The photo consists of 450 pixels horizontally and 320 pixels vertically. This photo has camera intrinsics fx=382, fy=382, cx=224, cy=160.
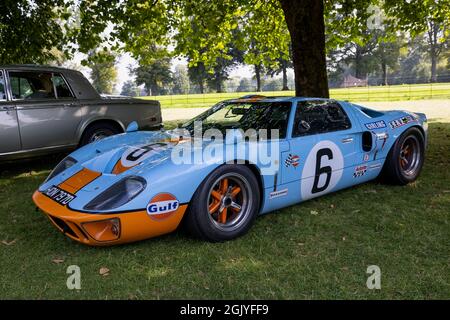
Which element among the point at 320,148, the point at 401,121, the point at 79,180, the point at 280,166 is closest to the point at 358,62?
the point at 401,121

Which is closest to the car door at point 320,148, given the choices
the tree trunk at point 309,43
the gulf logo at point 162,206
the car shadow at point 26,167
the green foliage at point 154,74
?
the gulf logo at point 162,206

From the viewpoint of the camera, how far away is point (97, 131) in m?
6.40

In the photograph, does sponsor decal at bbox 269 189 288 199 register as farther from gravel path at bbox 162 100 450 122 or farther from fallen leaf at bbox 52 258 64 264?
gravel path at bbox 162 100 450 122

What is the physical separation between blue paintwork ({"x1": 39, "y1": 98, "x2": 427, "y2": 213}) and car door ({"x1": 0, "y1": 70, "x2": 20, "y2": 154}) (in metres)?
2.15

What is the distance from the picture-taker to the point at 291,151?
3.51 meters

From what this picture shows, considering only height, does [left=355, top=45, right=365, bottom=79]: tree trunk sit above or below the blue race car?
above

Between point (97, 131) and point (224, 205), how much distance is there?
3936 mm

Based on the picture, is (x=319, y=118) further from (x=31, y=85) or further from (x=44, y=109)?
(x=31, y=85)

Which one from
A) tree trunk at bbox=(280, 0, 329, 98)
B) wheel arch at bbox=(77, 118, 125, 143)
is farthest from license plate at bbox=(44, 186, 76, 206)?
tree trunk at bbox=(280, 0, 329, 98)

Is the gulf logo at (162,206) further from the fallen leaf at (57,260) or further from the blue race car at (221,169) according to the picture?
the fallen leaf at (57,260)

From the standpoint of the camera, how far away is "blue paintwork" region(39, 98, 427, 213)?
113 inches
